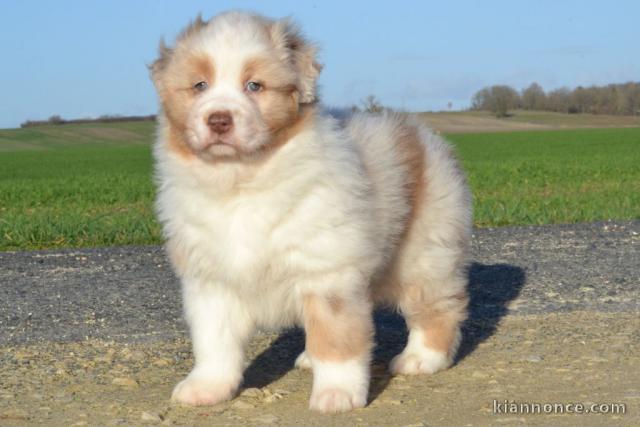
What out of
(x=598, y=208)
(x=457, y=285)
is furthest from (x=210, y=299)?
(x=598, y=208)

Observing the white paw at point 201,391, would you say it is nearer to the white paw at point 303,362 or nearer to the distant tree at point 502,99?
the white paw at point 303,362

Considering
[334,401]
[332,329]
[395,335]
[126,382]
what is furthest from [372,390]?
[395,335]

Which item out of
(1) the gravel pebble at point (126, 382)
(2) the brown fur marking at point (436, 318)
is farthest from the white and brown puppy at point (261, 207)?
(2) the brown fur marking at point (436, 318)

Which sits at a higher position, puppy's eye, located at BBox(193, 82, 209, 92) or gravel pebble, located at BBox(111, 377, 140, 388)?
puppy's eye, located at BBox(193, 82, 209, 92)

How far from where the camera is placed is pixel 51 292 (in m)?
8.59

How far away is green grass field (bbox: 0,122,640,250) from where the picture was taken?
44.0ft

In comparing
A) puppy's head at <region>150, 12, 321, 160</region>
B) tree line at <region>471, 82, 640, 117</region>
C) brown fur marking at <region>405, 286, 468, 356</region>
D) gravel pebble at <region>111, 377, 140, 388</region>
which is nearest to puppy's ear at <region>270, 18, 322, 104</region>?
puppy's head at <region>150, 12, 321, 160</region>

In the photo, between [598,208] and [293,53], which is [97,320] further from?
[598,208]

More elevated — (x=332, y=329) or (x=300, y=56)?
(x=300, y=56)

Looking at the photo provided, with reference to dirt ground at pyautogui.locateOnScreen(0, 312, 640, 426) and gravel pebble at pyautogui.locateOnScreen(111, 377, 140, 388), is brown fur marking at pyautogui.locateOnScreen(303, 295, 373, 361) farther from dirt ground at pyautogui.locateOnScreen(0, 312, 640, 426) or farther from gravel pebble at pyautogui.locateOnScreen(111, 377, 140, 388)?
gravel pebble at pyautogui.locateOnScreen(111, 377, 140, 388)

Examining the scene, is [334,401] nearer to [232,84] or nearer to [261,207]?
[261,207]

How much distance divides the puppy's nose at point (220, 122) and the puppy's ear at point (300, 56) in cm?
48

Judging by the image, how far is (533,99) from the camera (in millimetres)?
112062

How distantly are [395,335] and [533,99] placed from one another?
108177 mm
